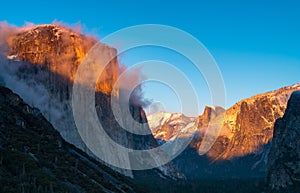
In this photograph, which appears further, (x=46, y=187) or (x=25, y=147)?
(x=25, y=147)

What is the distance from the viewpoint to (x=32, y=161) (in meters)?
86.0

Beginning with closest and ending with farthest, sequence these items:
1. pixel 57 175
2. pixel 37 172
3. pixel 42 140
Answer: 1. pixel 37 172
2. pixel 57 175
3. pixel 42 140

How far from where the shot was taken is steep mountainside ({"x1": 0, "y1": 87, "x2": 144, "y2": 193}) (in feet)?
246

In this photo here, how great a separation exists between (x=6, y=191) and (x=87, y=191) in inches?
916

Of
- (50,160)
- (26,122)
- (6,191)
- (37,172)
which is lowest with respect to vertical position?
(6,191)

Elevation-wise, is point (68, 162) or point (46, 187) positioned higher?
point (68, 162)

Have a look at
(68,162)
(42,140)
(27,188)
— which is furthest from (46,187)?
(42,140)

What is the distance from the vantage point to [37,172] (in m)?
80.6

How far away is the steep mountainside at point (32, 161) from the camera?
75125 mm

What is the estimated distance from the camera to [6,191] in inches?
2557

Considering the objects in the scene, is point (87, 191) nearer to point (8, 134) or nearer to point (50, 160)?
point (50, 160)

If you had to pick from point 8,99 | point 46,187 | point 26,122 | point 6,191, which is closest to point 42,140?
point 26,122

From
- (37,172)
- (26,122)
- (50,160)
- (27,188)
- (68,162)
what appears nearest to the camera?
(27,188)

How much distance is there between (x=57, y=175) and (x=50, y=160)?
10.3 metres
